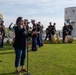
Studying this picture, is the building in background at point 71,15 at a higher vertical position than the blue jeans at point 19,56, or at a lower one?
higher

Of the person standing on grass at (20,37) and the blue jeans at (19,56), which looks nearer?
the person standing on grass at (20,37)

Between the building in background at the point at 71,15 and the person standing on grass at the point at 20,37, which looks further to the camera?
the building in background at the point at 71,15

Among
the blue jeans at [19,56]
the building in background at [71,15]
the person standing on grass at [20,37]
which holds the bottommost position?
the blue jeans at [19,56]

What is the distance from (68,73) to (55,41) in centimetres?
1274

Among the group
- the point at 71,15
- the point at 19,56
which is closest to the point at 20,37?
the point at 19,56

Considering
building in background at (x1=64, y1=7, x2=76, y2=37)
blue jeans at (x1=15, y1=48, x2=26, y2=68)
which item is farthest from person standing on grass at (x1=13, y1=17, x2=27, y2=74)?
building in background at (x1=64, y1=7, x2=76, y2=37)

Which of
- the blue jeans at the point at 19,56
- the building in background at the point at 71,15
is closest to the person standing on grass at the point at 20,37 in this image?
the blue jeans at the point at 19,56

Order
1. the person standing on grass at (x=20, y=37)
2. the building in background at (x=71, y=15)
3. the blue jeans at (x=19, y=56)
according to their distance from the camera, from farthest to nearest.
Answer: the building in background at (x=71, y=15) < the blue jeans at (x=19, y=56) < the person standing on grass at (x=20, y=37)

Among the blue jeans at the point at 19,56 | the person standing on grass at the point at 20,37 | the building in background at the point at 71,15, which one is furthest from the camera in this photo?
the building in background at the point at 71,15

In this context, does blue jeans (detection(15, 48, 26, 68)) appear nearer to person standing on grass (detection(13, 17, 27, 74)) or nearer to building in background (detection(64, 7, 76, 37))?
person standing on grass (detection(13, 17, 27, 74))

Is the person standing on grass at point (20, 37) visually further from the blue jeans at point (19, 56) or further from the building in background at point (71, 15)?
the building in background at point (71, 15)

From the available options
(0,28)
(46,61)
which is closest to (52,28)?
(0,28)

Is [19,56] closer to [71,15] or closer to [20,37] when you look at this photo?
[20,37]

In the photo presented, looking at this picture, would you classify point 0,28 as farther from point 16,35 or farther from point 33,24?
point 16,35
